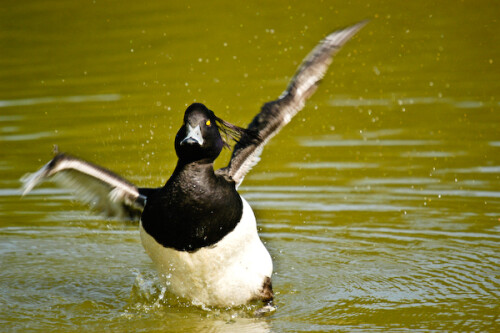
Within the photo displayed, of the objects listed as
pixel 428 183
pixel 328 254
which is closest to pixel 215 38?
pixel 428 183

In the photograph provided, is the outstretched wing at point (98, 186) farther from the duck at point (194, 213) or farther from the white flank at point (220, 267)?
the white flank at point (220, 267)

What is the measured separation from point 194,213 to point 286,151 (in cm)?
524

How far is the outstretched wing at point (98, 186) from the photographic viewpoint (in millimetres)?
5957

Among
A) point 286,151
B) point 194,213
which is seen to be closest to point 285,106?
point 194,213

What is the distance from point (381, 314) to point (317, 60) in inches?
84.0

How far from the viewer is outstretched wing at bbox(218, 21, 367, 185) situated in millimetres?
6773

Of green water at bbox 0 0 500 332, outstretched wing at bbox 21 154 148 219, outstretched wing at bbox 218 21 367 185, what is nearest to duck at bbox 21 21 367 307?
outstretched wing at bbox 21 154 148 219

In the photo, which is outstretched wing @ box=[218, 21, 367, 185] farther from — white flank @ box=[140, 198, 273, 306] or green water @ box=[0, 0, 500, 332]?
green water @ box=[0, 0, 500, 332]

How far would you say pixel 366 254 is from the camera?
752 cm

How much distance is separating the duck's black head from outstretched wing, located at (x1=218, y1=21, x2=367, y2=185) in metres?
0.70

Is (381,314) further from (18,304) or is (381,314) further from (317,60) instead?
(18,304)

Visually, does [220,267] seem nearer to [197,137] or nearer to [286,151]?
[197,137]

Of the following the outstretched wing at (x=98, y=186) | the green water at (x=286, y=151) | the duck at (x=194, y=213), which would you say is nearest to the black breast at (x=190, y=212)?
the duck at (x=194, y=213)

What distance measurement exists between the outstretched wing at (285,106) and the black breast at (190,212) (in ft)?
2.56
